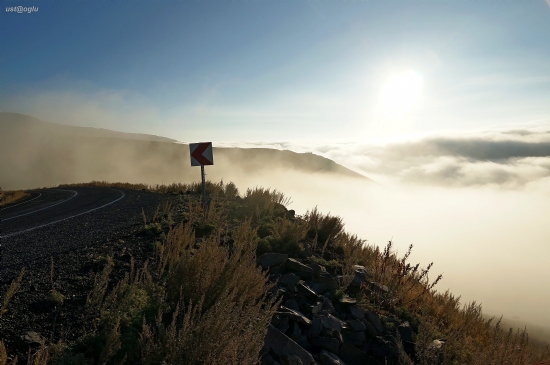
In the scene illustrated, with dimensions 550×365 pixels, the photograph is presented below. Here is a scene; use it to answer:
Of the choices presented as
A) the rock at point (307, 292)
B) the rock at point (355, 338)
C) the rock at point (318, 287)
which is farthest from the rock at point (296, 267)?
the rock at point (355, 338)

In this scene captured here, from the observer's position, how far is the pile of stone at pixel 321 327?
14.1 ft

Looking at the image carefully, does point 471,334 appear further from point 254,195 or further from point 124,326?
point 254,195

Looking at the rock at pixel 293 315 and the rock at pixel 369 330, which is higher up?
the rock at pixel 293 315

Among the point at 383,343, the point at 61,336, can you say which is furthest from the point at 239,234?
the point at 61,336

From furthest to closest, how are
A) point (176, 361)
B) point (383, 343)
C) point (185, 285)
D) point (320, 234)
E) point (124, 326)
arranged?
point (320, 234) → point (383, 343) → point (185, 285) → point (124, 326) → point (176, 361)

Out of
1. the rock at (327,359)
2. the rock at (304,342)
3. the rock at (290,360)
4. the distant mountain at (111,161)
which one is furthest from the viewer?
the distant mountain at (111,161)

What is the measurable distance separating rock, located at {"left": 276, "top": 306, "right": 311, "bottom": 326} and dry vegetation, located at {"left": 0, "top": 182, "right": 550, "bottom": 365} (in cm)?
21

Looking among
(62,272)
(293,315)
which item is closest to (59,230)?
(62,272)

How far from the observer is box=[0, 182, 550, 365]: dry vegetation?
3105 millimetres

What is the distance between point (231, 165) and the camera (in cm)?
9631

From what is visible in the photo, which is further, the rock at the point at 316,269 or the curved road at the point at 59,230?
the rock at the point at 316,269

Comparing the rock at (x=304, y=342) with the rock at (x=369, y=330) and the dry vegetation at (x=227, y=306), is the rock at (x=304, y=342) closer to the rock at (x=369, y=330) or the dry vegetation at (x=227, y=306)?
the dry vegetation at (x=227, y=306)

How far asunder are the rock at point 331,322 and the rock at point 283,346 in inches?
33.8

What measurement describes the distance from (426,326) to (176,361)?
424 centimetres
